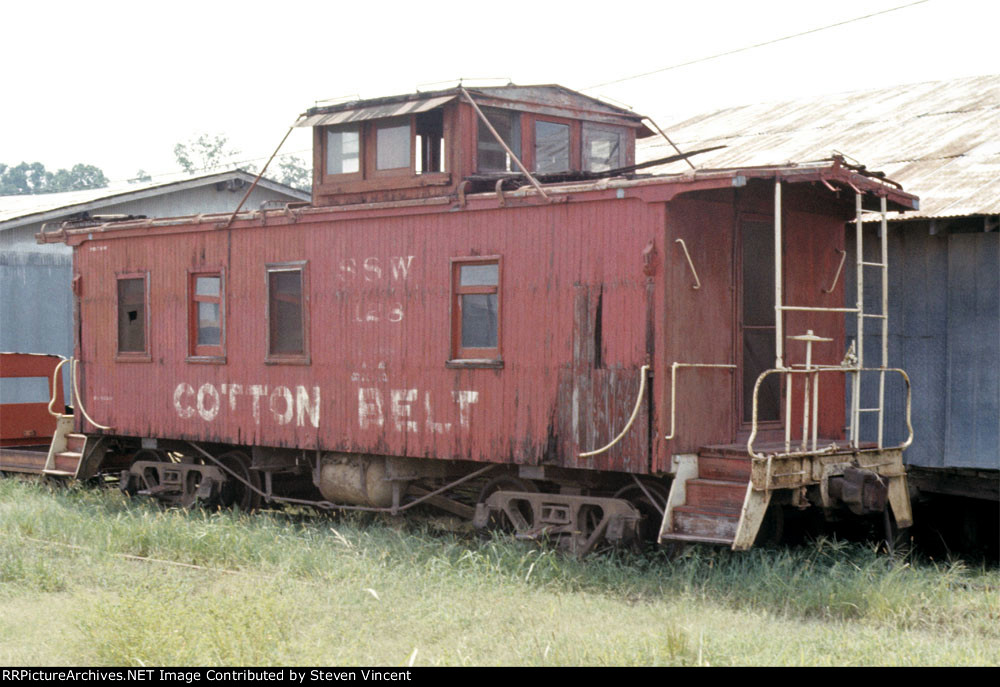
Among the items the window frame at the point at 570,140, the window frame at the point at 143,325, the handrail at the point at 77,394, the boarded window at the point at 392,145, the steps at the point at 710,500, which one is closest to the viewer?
the steps at the point at 710,500

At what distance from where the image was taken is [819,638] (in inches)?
321

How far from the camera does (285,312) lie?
46.4 feet

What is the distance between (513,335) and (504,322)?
0.17m

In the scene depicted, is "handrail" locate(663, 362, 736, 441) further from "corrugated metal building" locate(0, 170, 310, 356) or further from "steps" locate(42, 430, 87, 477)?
"corrugated metal building" locate(0, 170, 310, 356)

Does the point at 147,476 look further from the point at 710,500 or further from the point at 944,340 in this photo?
the point at 944,340

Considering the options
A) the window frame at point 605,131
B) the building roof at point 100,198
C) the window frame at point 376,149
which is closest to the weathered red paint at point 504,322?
the window frame at point 376,149

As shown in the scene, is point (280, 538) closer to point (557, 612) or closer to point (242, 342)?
point (242, 342)

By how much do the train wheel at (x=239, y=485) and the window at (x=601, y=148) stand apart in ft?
17.7

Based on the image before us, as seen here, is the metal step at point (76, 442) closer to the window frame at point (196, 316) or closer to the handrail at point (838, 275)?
the window frame at point (196, 316)

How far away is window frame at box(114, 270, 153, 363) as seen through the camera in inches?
608

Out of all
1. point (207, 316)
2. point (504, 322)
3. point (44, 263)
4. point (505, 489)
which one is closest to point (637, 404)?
point (504, 322)

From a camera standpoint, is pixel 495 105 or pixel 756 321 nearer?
pixel 756 321

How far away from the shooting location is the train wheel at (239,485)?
48.8 feet
